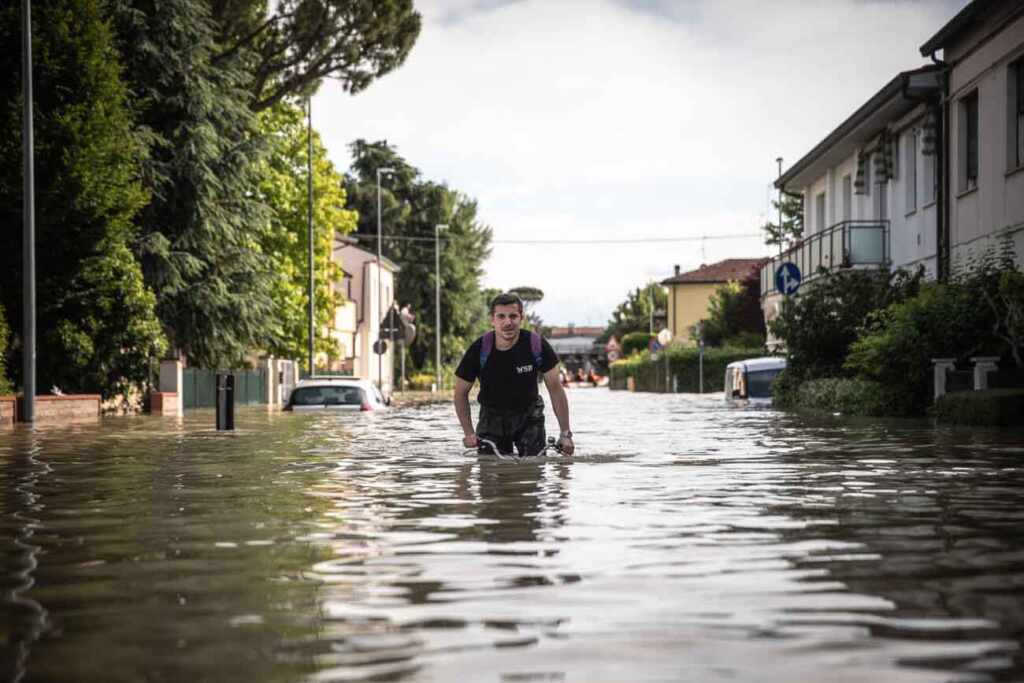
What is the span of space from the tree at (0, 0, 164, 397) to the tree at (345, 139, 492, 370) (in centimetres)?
6640

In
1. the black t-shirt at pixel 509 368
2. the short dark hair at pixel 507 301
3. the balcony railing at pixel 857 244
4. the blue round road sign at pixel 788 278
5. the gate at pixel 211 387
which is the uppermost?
the balcony railing at pixel 857 244

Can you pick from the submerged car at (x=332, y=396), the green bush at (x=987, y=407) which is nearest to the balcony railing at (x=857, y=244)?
the submerged car at (x=332, y=396)

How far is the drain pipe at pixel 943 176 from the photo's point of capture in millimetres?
32625

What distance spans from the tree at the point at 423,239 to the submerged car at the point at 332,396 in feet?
227

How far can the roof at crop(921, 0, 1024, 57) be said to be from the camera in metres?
28.7

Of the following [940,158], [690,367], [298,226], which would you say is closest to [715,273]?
[690,367]

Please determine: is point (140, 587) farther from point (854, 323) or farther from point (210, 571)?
point (854, 323)

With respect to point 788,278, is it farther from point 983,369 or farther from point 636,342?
point 636,342

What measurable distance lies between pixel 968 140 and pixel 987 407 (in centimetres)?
1089

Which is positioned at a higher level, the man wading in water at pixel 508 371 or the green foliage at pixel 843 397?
the man wading in water at pixel 508 371

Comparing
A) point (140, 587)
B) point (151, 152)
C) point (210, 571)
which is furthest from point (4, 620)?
point (151, 152)

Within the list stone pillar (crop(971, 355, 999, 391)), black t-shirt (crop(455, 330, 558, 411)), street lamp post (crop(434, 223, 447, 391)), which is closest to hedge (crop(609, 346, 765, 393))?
street lamp post (crop(434, 223, 447, 391))

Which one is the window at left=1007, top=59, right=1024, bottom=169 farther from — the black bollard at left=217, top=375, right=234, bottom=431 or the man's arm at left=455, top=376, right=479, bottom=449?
the man's arm at left=455, top=376, right=479, bottom=449

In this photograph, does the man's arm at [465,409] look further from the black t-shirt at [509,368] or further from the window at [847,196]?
the window at [847,196]
